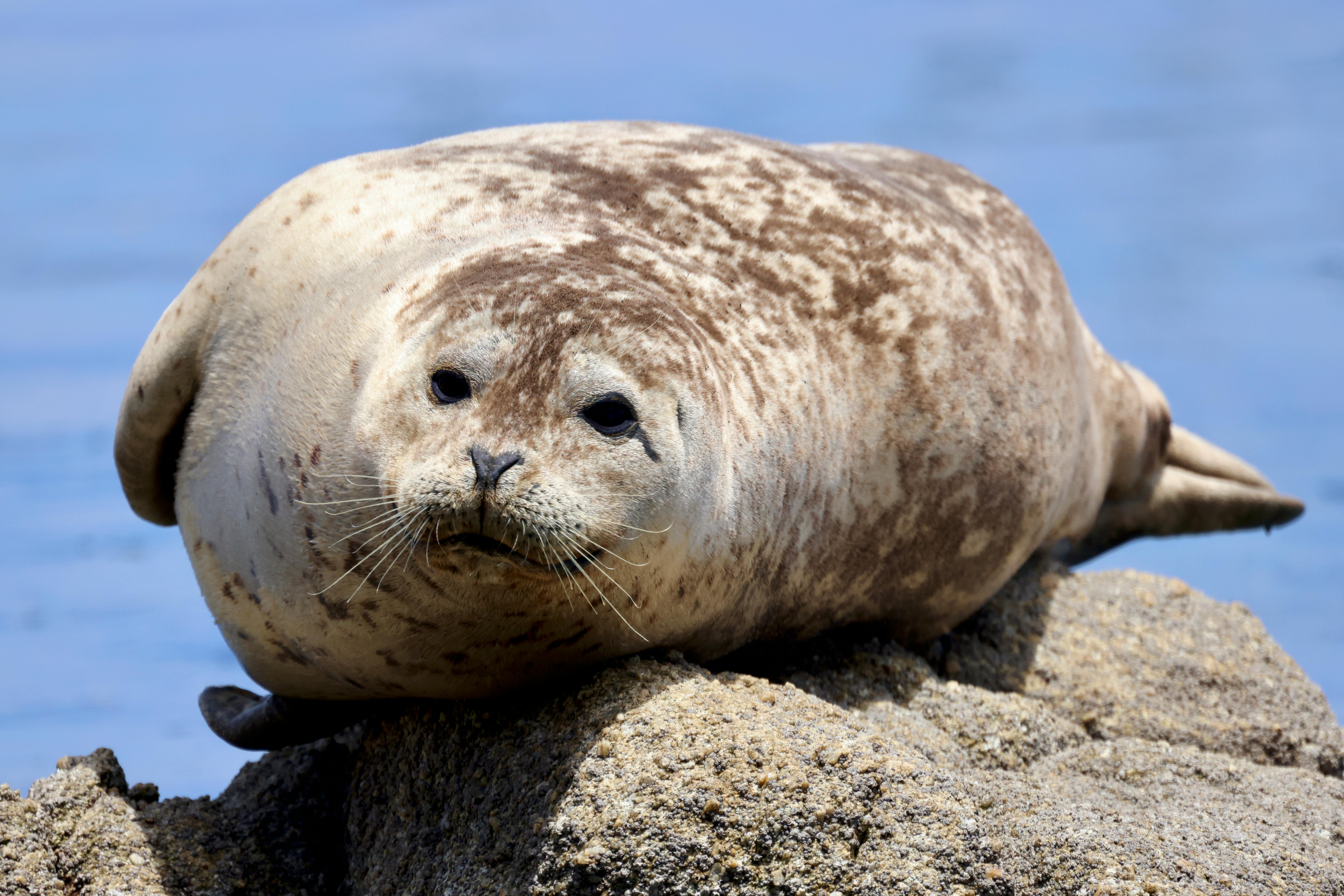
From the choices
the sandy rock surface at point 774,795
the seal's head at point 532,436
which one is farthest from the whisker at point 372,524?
the sandy rock surface at point 774,795

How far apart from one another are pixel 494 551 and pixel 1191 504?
4.56 m

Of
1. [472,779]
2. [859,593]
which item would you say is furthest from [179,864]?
[859,593]

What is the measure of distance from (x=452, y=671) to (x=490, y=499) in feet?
2.56

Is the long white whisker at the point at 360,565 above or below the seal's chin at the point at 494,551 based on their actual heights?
above

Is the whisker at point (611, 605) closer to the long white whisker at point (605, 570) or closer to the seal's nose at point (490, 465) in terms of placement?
the long white whisker at point (605, 570)

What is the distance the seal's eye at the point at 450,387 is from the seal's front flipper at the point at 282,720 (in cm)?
126

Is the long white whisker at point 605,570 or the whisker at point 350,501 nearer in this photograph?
the long white whisker at point 605,570

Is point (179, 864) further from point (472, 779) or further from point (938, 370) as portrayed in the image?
point (938, 370)

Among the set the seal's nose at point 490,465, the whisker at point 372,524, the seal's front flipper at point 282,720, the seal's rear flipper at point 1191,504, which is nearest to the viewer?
the seal's nose at point 490,465

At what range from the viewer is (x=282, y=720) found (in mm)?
3998

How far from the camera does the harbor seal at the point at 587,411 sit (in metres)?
2.91

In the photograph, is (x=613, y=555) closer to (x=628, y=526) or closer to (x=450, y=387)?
(x=628, y=526)

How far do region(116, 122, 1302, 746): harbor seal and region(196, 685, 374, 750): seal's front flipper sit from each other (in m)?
0.02

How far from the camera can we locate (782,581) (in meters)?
3.84
